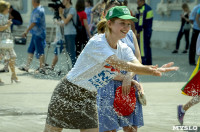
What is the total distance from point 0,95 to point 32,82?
1.97m

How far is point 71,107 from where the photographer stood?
4457mm

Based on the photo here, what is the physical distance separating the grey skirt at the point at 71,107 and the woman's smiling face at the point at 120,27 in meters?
0.53

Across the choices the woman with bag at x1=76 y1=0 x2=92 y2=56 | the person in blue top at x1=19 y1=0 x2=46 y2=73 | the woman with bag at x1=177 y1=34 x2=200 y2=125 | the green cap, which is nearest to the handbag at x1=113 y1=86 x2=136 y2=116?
the green cap

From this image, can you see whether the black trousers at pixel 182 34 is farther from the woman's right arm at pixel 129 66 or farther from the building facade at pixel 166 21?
the woman's right arm at pixel 129 66

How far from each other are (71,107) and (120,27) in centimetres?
77

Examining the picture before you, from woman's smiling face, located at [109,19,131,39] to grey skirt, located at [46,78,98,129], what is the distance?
532 mm

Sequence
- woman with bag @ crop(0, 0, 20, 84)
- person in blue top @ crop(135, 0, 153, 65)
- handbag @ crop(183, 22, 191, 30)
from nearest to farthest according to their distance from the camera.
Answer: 1. woman with bag @ crop(0, 0, 20, 84)
2. person in blue top @ crop(135, 0, 153, 65)
3. handbag @ crop(183, 22, 191, 30)

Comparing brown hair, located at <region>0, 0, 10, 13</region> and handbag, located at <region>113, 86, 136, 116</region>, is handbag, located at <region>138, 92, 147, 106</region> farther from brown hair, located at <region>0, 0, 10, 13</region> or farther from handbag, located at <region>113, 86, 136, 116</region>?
brown hair, located at <region>0, 0, 10, 13</region>

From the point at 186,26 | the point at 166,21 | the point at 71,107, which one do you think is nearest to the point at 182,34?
the point at 186,26

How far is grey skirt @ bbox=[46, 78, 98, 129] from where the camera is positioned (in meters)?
4.43

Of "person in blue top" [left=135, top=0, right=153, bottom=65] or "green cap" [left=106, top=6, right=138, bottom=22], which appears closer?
"green cap" [left=106, top=6, right=138, bottom=22]

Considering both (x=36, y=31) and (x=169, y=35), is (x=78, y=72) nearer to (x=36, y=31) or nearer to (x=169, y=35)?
(x=36, y=31)

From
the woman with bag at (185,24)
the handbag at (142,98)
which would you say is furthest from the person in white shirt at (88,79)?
the woman with bag at (185,24)

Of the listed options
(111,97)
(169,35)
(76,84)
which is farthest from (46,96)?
(169,35)
